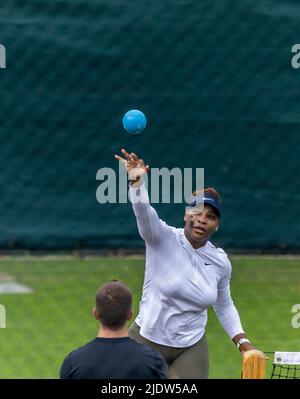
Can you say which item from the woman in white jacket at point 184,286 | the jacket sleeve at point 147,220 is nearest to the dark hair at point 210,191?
the woman in white jacket at point 184,286

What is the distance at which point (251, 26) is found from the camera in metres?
5.65

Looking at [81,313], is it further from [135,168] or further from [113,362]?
[113,362]

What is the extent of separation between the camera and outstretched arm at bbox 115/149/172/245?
5.16 m

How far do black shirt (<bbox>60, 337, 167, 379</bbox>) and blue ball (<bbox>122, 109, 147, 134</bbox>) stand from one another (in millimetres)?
1344

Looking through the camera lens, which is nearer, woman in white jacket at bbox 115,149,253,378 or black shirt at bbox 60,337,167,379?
black shirt at bbox 60,337,167,379

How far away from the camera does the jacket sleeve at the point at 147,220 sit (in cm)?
520

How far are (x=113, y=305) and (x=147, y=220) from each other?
0.88m

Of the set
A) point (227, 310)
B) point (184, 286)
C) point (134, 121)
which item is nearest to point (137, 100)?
point (134, 121)

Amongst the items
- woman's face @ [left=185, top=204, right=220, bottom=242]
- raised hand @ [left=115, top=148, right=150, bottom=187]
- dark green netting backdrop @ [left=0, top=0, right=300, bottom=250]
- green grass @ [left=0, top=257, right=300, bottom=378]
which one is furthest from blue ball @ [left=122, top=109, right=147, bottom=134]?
green grass @ [left=0, top=257, right=300, bottom=378]

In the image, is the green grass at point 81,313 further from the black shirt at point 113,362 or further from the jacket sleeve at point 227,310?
the black shirt at point 113,362

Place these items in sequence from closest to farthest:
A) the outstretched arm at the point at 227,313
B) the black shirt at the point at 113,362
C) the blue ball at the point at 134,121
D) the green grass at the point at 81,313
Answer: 1. the black shirt at the point at 113,362
2. the blue ball at the point at 134,121
3. the outstretched arm at the point at 227,313
4. the green grass at the point at 81,313

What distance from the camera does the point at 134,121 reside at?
5.50 metres

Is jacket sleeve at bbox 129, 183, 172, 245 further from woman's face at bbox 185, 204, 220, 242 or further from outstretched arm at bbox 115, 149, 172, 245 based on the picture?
woman's face at bbox 185, 204, 220, 242

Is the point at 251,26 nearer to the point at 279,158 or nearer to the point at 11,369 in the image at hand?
the point at 279,158
